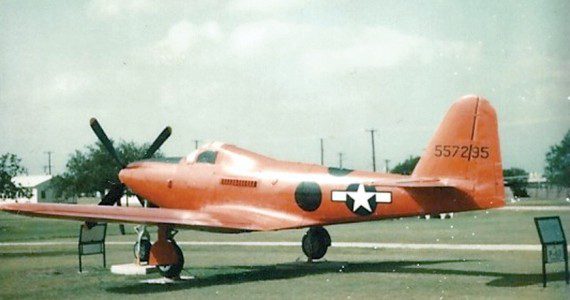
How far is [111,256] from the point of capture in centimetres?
2292

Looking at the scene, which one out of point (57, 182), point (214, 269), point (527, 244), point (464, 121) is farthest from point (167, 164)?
point (57, 182)

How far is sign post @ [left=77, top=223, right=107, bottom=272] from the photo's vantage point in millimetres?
18359

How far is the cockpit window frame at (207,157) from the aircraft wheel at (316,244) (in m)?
3.16

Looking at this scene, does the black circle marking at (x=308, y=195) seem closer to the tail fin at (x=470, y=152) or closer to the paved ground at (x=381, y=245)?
the tail fin at (x=470, y=152)

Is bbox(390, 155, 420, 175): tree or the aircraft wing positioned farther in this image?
bbox(390, 155, 420, 175): tree

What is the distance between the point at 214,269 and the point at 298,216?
9.67 ft

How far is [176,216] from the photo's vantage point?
53.0 feet

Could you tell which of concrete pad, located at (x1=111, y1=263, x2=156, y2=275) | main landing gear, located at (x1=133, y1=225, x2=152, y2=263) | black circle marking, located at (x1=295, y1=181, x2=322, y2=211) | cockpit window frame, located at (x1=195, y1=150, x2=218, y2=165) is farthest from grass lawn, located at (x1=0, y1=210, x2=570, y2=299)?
cockpit window frame, located at (x1=195, y1=150, x2=218, y2=165)

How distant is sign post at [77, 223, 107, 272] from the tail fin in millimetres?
8062

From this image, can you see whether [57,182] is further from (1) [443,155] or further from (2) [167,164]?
(1) [443,155]

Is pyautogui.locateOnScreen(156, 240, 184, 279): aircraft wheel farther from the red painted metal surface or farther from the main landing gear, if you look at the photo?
the main landing gear

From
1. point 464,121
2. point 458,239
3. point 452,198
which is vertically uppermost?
point 464,121

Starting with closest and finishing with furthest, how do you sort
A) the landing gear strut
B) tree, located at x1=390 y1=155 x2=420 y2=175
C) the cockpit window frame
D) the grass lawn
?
the grass lawn, the landing gear strut, the cockpit window frame, tree, located at x1=390 y1=155 x2=420 y2=175

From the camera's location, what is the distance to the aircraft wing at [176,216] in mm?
15117
